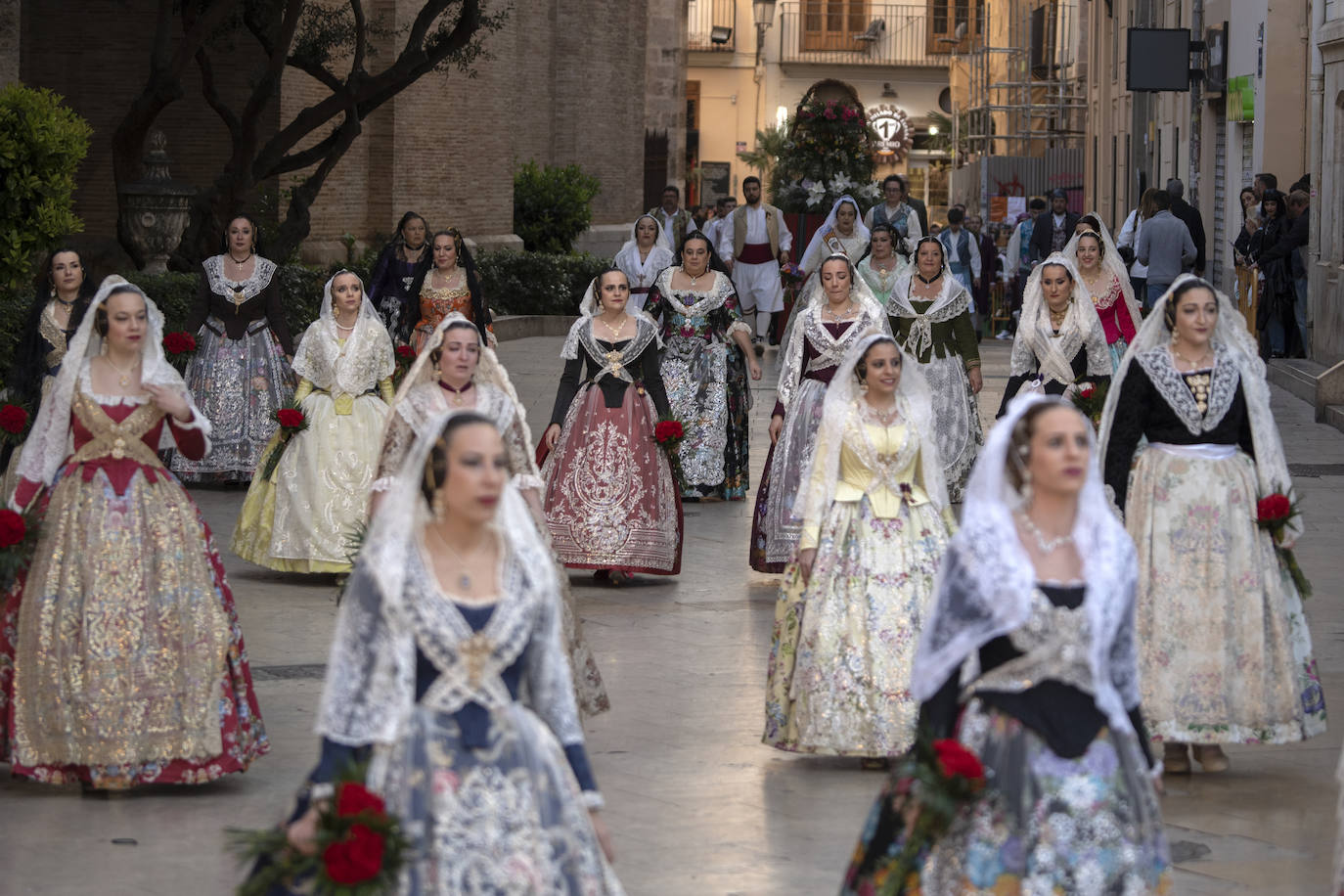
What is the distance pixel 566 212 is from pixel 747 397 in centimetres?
1861

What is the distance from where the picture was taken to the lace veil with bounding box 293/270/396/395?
1206cm

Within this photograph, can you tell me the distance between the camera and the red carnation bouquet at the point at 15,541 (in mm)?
7418

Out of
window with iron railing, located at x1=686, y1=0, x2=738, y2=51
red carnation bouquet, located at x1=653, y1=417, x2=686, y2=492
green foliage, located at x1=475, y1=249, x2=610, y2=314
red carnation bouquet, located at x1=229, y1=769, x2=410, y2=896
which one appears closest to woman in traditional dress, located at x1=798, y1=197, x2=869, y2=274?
red carnation bouquet, located at x1=653, y1=417, x2=686, y2=492

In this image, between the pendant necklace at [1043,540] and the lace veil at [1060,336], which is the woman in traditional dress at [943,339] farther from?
the pendant necklace at [1043,540]

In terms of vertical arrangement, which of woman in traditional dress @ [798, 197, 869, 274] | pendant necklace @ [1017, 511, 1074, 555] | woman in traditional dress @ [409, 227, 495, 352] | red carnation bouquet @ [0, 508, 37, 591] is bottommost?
red carnation bouquet @ [0, 508, 37, 591]

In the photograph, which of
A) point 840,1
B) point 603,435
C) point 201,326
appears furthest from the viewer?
point 840,1

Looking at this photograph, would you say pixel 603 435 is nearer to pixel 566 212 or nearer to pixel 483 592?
pixel 483 592

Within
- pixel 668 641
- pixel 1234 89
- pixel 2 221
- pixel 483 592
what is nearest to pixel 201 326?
pixel 2 221

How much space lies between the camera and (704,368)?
15141 mm

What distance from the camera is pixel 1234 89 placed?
92.7 ft

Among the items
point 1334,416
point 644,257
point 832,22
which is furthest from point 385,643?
point 832,22

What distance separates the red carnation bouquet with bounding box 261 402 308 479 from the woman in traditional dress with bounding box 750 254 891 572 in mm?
2642

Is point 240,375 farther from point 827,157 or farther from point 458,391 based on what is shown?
point 827,157

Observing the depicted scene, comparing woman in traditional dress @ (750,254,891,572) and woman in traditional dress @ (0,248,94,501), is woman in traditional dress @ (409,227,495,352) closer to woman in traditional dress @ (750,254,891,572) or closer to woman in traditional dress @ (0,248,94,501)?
woman in traditional dress @ (0,248,94,501)
